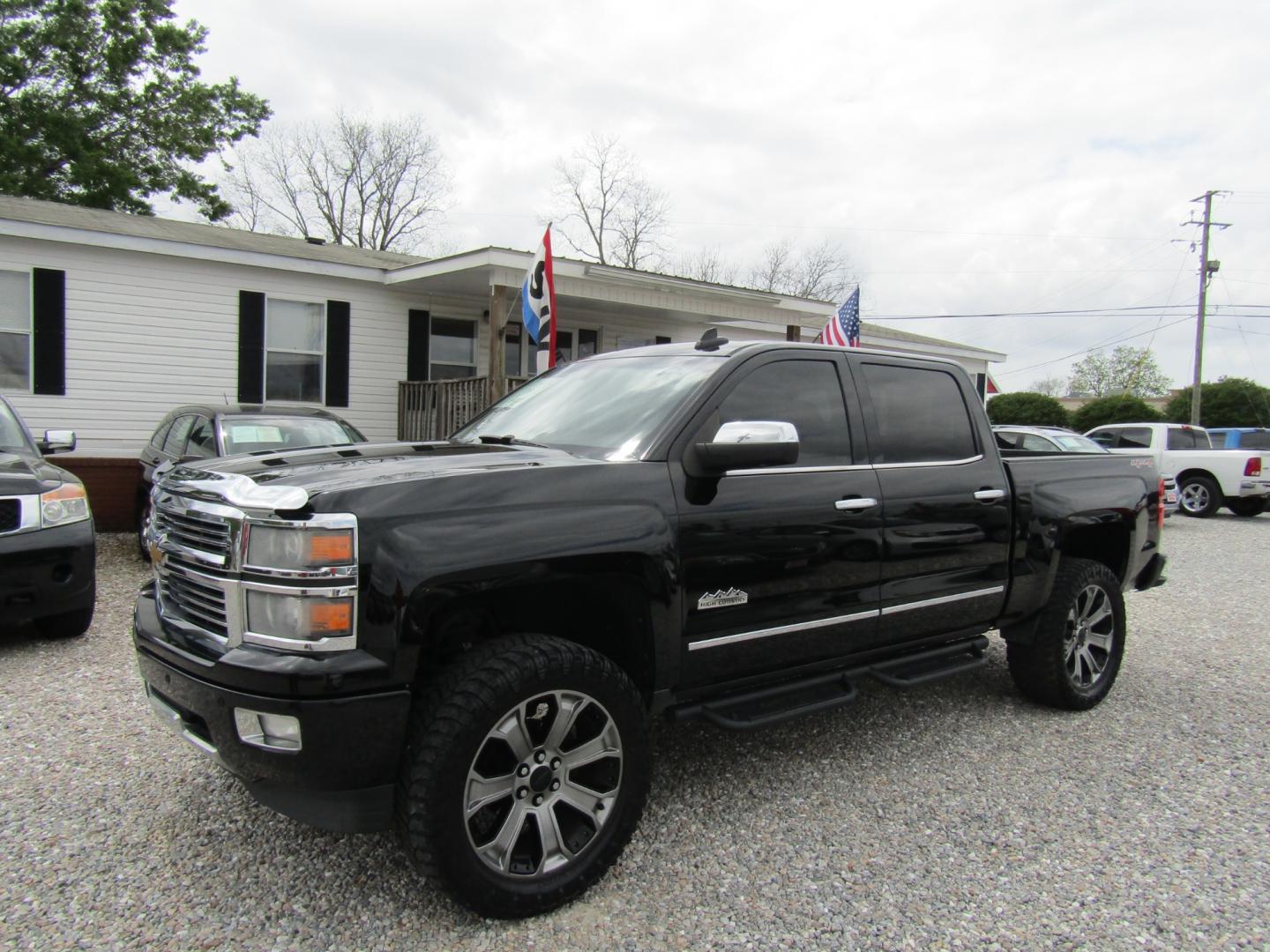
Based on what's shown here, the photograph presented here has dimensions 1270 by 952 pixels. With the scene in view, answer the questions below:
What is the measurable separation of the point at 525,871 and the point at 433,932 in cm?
32

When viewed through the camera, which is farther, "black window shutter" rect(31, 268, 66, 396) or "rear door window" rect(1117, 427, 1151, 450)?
"rear door window" rect(1117, 427, 1151, 450)

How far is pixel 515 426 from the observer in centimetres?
379

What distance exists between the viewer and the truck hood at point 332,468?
2.47 m

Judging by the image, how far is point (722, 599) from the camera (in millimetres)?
3100

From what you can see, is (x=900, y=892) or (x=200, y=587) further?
(x=900, y=892)

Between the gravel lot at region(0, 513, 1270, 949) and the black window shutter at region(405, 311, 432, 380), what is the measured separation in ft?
29.9

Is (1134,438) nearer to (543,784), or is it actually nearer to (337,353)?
(337,353)

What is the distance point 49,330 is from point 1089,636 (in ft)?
39.1

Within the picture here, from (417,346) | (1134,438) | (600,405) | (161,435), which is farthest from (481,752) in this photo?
(1134,438)

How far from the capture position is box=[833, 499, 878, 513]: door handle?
346cm

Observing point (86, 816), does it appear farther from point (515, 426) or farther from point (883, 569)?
point (883, 569)

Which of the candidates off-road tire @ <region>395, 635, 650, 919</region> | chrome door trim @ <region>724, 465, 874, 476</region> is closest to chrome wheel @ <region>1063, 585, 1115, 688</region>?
chrome door trim @ <region>724, 465, 874, 476</region>

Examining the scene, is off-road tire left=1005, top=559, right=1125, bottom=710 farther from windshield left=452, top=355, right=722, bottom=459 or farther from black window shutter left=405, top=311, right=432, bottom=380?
black window shutter left=405, top=311, right=432, bottom=380

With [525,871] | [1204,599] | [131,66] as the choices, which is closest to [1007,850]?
[525,871]
